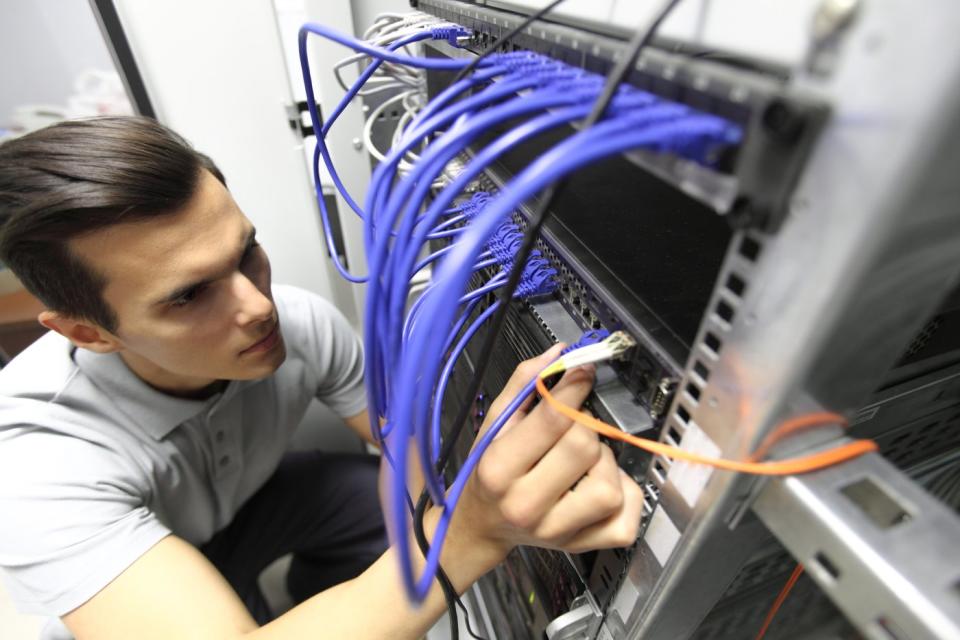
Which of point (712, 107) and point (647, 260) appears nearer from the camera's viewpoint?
point (712, 107)

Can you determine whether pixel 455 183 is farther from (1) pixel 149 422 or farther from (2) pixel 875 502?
(1) pixel 149 422

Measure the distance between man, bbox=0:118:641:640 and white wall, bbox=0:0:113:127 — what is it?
3.98 feet

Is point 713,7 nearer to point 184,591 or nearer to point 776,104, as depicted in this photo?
point 776,104

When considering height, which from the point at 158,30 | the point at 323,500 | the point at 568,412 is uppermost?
the point at 158,30

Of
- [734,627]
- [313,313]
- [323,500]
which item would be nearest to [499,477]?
[734,627]

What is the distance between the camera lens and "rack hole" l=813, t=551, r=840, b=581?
0.21 metres

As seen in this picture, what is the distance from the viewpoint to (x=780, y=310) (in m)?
0.20

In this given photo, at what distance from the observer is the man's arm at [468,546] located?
1.04 feet

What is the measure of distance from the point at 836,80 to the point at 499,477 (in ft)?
0.93

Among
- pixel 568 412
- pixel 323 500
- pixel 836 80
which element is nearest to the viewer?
pixel 836 80

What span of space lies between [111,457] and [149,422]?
72 mm

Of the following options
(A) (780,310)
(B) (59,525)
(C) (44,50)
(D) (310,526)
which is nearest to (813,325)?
(A) (780,310)

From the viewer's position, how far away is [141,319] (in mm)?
614

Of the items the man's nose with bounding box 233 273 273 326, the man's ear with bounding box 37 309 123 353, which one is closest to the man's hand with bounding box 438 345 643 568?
the man's nose with bounding box 233 273 273 326
